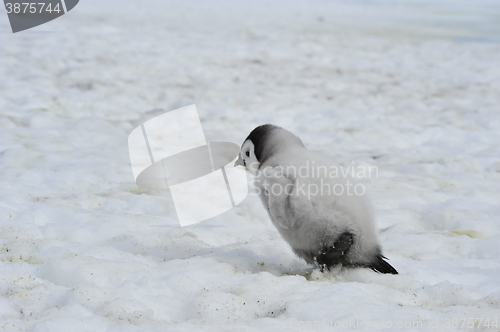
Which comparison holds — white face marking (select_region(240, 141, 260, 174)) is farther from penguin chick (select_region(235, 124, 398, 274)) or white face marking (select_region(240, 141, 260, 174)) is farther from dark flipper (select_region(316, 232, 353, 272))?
dark flipper (select_region(316, 232, 353, 272))

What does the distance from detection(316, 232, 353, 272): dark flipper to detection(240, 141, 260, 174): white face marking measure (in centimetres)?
68

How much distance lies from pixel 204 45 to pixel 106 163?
22.1 ft

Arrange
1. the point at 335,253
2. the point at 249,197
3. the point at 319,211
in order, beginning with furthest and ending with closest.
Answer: the point at 249,197, the point at 335,253, the point at 319,211

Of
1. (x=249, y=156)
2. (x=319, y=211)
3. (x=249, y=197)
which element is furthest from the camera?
(x=249, y=197)

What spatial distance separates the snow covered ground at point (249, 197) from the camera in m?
2.05

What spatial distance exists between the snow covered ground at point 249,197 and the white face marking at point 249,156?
0.53 meters

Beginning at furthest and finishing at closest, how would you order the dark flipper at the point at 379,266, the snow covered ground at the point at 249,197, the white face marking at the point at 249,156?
the white face marking at the point at 249,156, the dark flipper at the point at 379,266, the snow covered ground at the point at 249,197

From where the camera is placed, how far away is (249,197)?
4.11 meters

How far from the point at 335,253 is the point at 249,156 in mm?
824

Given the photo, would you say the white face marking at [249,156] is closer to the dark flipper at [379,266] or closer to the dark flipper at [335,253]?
the dark flipper at [335,253]

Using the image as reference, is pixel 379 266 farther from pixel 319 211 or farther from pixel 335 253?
pixel 319 211

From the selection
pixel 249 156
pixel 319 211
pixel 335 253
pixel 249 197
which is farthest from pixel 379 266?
pixel 249 197

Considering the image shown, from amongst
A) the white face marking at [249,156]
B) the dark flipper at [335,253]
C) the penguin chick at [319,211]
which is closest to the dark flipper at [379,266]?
the penguin chick at [319,211]

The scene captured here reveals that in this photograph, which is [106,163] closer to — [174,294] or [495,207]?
[174,294]
